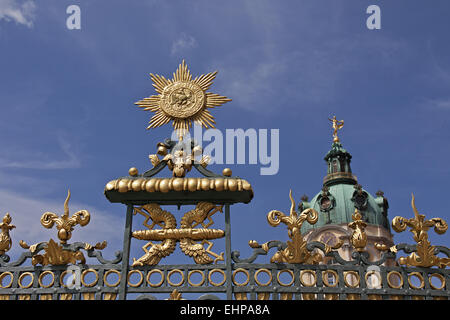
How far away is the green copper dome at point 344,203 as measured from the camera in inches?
1596

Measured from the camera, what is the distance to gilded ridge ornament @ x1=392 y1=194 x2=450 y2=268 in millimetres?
8984

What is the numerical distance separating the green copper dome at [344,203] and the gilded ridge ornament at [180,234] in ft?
99.7

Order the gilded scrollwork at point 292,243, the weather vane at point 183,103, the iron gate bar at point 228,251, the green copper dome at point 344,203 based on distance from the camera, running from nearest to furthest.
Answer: the iron gate bar at point 228,251 < the gilded scrollwork at point 292,243 < the weather vane at point 183,103 < the green copper dome at point 344,203

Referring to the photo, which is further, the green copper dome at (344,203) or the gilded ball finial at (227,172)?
the green copper dome at (344,203)

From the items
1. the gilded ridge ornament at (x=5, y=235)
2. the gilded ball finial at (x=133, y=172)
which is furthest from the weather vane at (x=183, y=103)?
the gilded ridge ornament at (x=5, y=235)

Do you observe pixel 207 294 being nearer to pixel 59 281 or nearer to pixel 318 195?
pixel 59 281

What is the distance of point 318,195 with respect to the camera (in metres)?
43.5

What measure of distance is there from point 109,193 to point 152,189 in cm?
82

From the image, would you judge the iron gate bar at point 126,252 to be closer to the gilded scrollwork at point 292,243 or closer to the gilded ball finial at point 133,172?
the gilded ball finial at point 133,172

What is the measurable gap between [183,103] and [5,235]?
13.6 feet

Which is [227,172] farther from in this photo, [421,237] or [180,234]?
[421,237]
